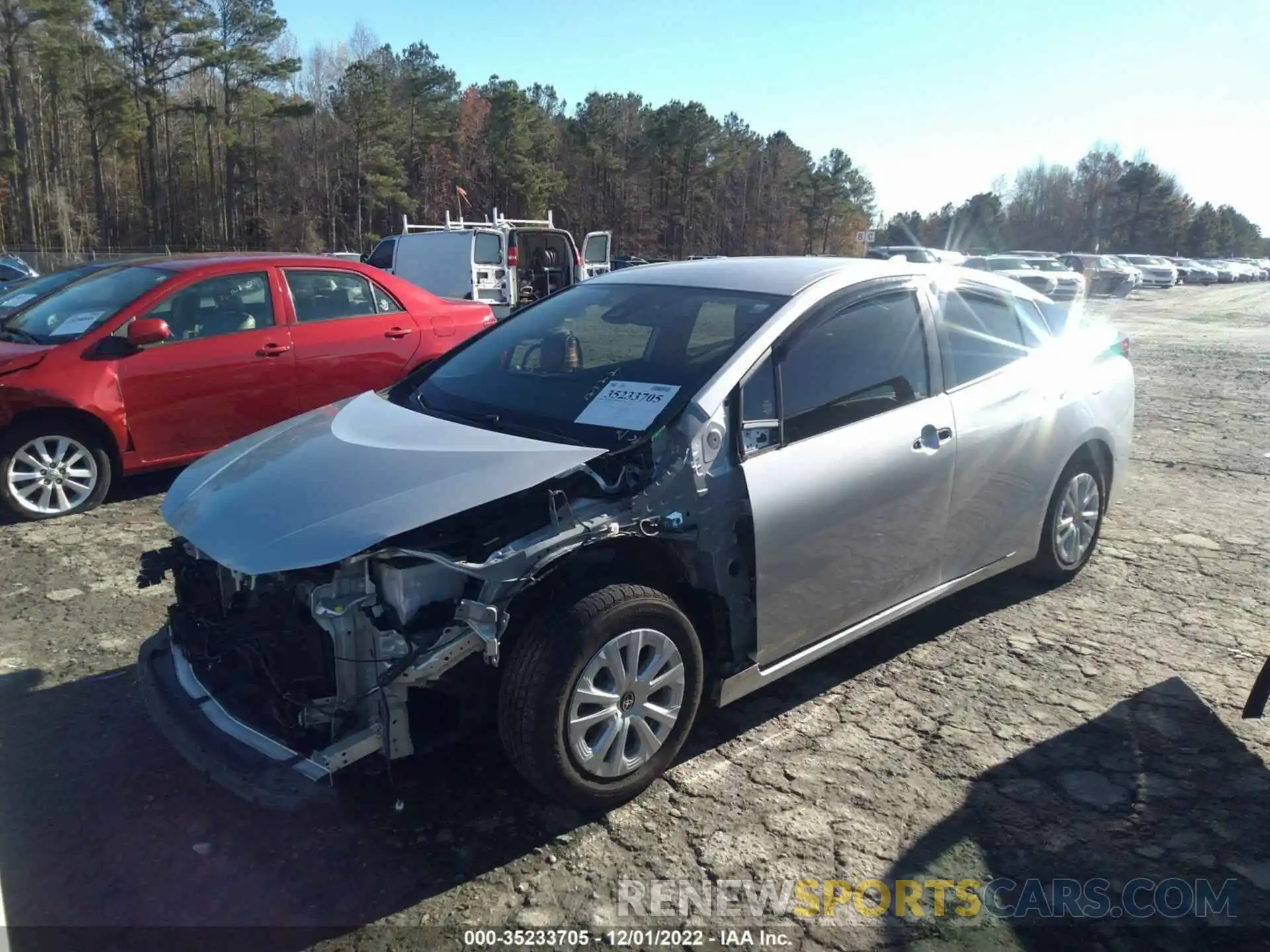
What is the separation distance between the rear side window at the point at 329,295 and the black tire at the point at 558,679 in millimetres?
4871

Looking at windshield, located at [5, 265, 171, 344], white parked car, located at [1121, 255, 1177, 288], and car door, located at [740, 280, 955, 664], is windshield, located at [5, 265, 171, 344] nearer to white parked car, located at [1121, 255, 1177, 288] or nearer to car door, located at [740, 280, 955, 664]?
car door, located at [740, 280, 955, 664]

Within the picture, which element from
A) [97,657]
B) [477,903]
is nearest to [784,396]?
[477,903]

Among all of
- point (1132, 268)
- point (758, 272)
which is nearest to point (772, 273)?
point (758, 272)

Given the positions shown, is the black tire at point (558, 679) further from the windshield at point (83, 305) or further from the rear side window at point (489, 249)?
the rear side window at point (489, 249)

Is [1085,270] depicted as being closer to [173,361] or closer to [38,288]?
[38,288]

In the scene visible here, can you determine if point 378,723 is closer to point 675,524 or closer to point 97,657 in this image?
point 675,524

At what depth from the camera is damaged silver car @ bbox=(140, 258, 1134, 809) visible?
2.73 metres

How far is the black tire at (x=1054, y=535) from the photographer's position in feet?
15.3

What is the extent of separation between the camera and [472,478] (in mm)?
2930

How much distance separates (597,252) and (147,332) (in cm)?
1602

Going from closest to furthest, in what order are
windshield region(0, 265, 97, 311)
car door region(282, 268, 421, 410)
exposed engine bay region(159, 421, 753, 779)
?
exposed engine bay region(159, 421, 753, 779), car door region(282, 268, 421, 410), windshield region(0, 265, 97, 311)

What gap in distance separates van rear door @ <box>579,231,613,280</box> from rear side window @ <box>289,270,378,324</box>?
12581mm

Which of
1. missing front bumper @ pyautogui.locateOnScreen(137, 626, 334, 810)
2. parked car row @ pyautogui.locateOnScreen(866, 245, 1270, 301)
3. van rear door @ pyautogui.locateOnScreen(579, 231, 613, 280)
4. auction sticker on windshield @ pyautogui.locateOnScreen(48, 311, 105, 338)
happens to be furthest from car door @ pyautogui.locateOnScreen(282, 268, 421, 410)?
van rear door @ pyautogui.locateOnScreen(579, 231, 613, 280)

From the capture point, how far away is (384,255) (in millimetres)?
19734
